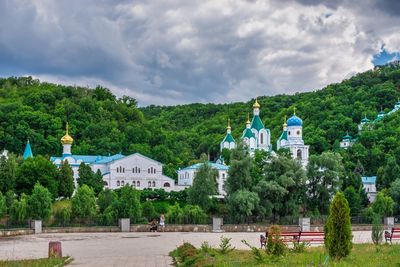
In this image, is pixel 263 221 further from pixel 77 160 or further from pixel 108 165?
pixel 77 160

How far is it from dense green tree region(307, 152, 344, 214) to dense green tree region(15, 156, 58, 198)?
21366 mm

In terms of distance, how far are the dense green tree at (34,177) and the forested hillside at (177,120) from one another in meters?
21.5

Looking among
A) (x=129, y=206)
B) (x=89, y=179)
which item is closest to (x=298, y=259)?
(x=129, y=206)

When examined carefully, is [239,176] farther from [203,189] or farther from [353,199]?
[353,199]

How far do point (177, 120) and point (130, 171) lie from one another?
58.5 metres

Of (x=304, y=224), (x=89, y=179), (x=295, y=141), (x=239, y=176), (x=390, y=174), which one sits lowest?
(x=304, y=224)

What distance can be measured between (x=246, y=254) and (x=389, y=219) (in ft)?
90.5

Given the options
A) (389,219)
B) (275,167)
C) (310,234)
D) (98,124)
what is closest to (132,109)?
(98,124)

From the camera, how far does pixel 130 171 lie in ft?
225

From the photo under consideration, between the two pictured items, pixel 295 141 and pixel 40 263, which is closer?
pixel 40 263

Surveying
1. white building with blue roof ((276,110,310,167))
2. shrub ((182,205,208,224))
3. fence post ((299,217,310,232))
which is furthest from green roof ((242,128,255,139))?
fence post ((299,217,310,232))

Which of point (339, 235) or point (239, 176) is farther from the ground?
point (239, 176)

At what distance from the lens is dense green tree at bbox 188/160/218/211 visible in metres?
49.7

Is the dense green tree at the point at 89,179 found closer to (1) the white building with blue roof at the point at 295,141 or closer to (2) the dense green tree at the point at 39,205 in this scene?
(2) the dense green tree at the point at 39,205
